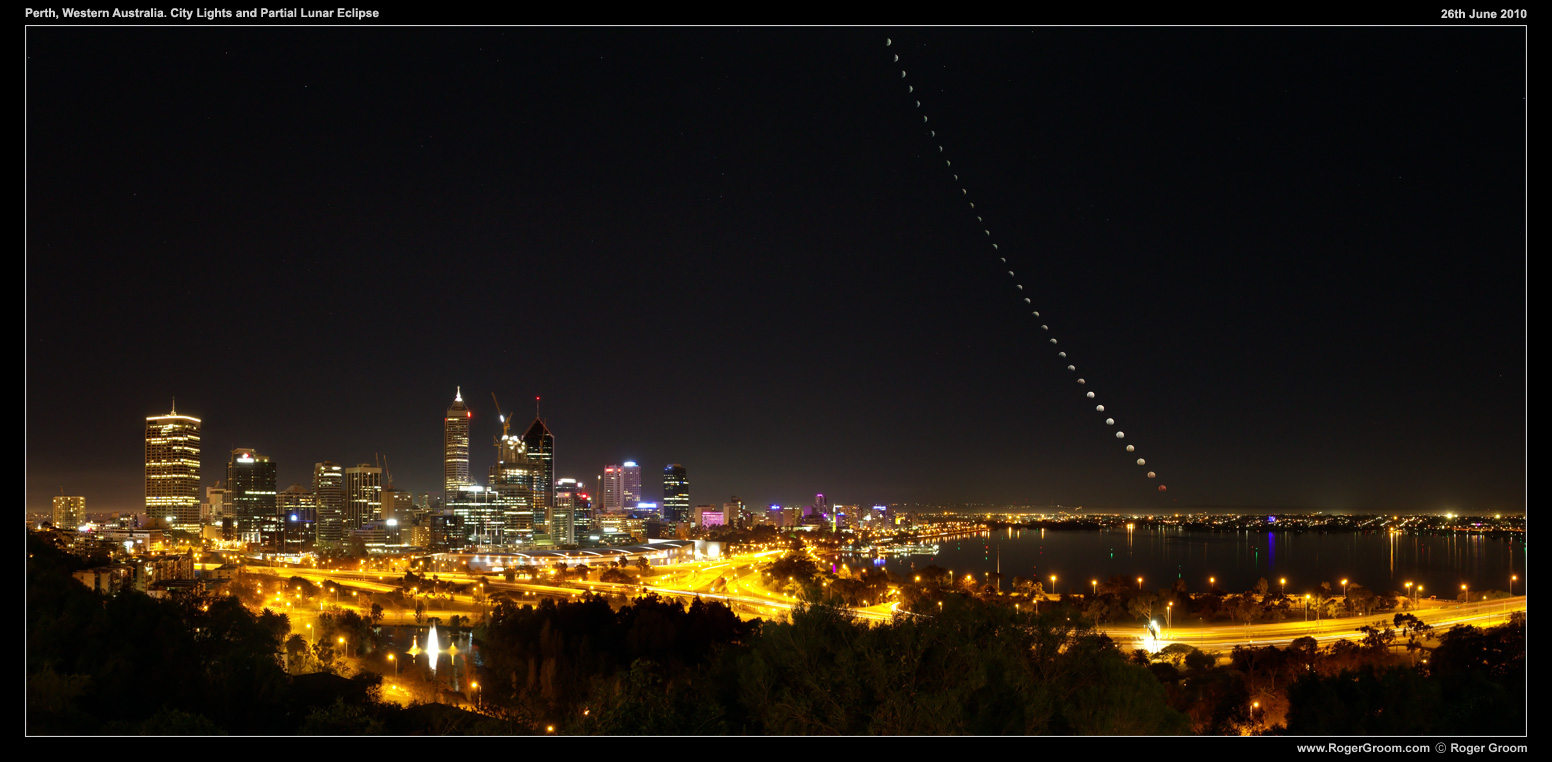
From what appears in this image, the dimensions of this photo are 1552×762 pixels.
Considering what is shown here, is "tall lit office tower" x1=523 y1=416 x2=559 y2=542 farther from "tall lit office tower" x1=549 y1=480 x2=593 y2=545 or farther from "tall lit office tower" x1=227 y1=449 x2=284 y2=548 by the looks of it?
"tall lit office tower" x1=227 y1=449 x2=284 y2=548

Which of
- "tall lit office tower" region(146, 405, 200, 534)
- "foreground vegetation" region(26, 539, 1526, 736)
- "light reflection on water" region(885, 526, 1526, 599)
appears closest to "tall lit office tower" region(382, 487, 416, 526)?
"tall lit office tower" region(146, 405, 200, 534)

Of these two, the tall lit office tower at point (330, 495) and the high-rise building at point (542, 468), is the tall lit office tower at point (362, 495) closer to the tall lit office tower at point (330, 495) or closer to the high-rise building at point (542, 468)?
the tall lit office tower at point (330, 495)

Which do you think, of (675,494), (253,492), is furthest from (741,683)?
(675,494)

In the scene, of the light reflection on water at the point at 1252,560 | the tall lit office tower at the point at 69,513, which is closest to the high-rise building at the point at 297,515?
the tall lit office tower at the point at 69,513

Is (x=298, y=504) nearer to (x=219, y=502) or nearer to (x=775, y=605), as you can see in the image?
(x=219, y=502)

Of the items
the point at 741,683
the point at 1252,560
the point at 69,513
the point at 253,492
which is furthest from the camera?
the point at 253,492
